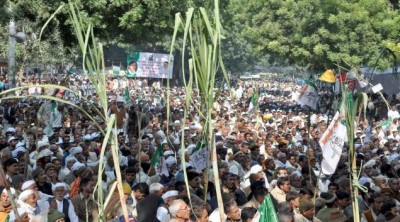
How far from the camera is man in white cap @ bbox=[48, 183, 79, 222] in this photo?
885cm

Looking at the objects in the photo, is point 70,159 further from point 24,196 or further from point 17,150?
point 24,196

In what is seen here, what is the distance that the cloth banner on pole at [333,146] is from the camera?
291 inches

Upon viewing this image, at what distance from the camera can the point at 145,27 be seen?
25.5 m

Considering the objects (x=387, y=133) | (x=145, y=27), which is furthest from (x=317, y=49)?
(x=387, y=133)

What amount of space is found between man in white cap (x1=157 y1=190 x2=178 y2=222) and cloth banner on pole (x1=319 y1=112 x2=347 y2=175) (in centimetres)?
172

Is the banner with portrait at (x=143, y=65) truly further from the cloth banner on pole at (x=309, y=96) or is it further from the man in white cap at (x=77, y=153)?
the man in white cap at (x=77, y=153)

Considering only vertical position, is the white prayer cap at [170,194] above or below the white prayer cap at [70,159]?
above

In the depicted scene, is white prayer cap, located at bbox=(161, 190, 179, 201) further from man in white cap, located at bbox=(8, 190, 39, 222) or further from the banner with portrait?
the banner with portrait

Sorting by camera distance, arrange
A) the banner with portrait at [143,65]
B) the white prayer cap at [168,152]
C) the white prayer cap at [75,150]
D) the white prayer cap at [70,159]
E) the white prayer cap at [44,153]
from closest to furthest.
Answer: the white prayer cap at [70,159], the white prayer cap at [44,153], the white prayer cap at [75,150], the white prayer cap at [168,152], the banner with portrait at [143,65]

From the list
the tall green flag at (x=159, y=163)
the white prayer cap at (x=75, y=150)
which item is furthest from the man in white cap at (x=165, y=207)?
the white prayer cap at (x=75, y=150)

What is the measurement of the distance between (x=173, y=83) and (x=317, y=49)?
109 feet

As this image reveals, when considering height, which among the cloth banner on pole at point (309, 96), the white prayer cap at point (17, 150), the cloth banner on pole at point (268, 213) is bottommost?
the white prayer cap at point (17, 150)

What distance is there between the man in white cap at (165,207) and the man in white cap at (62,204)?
2.96 feet

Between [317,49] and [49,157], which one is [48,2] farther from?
[317,49]
